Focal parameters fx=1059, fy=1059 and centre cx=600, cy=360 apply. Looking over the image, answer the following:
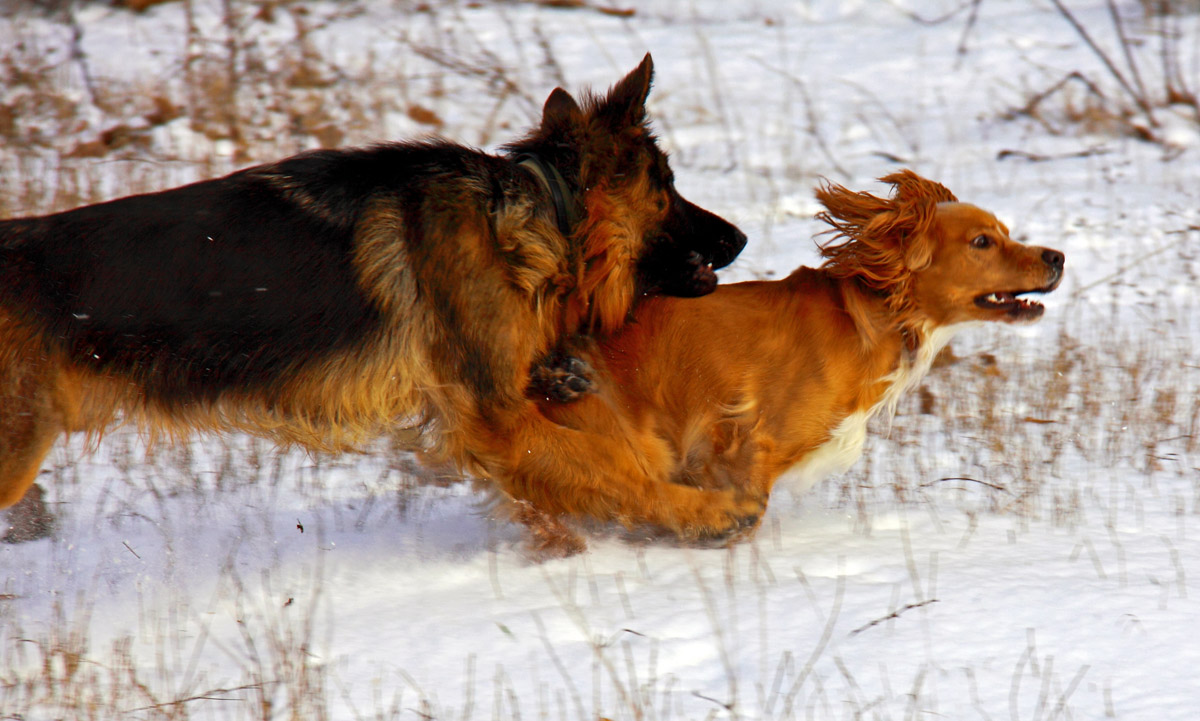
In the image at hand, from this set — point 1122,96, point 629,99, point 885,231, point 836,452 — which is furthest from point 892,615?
point 1122,96

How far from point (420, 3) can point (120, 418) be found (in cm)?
974

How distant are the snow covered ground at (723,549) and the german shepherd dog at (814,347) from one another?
381 mm

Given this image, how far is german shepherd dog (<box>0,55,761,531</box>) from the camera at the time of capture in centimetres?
358

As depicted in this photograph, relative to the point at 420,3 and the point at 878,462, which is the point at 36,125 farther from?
the point at 878,462

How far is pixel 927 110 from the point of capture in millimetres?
10922

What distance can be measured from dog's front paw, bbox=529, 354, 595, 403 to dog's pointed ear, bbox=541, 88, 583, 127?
3.00 ft

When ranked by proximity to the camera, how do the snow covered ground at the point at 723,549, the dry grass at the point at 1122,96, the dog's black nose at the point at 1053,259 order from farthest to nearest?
1. the dry grass at the point at 1122,96
2. the dog's black nose at the point at 1053,259
3. the snow covered ground at the point at 723,549

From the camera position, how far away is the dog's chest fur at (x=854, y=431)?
176 inches

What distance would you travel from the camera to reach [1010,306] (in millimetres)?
4484

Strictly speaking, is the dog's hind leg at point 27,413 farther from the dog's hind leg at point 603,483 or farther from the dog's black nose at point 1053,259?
the dog's black nose at point 1053,259

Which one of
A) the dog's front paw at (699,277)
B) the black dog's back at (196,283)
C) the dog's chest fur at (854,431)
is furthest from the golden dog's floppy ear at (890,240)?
the black dog's back at (196,283)

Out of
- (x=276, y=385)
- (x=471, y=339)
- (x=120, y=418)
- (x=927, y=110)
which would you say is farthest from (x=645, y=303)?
(x=927, y=110)

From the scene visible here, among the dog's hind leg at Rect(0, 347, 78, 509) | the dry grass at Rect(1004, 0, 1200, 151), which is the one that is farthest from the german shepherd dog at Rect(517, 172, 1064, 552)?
the dry grass at Rect(1004, 0, 1200, 151)

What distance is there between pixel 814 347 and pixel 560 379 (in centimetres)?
114
